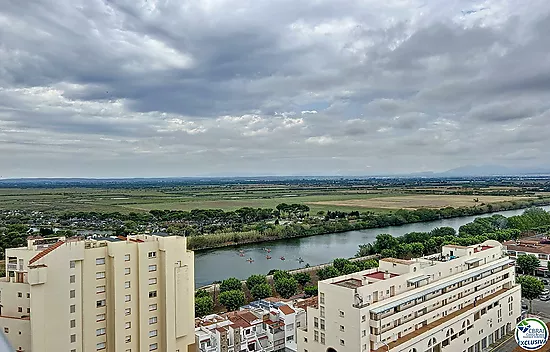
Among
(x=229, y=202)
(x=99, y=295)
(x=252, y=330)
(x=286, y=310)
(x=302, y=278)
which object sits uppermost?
(x=99, y=295)

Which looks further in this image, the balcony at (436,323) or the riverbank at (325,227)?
the riverbank at (325,227)

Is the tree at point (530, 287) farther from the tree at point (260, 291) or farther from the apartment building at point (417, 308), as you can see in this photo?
the tree at point (260, 291)

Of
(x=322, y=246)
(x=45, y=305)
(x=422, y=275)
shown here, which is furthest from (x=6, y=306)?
(x=322, y=246)

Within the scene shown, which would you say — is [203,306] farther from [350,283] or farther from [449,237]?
[449,237]

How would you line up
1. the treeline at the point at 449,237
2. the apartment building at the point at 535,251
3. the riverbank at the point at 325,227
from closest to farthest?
the apartment building at the point at 535,251 < the treeline at the point at 449,237 < the riverbank at the point at 325,227

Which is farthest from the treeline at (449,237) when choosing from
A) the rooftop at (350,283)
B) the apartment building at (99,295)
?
the apartment building at (99,295)

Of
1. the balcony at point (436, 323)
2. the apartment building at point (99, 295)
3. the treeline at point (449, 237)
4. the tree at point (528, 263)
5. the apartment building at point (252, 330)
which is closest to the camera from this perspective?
the apartment building at point (99, 295)

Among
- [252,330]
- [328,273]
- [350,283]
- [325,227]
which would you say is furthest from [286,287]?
[325,227]
